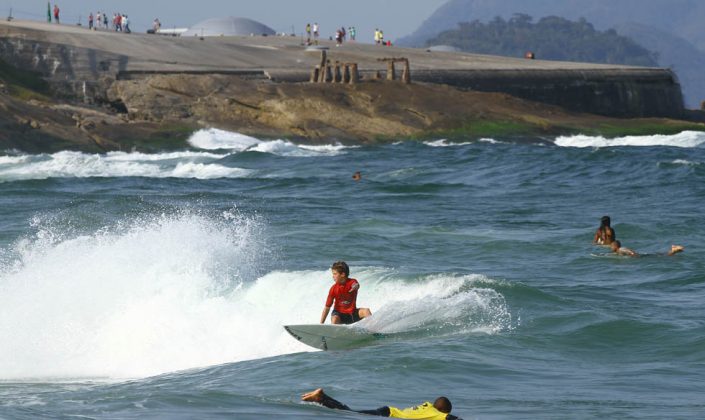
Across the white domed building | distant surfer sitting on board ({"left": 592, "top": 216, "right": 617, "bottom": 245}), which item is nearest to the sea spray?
distant surfer sitting on board ({"left": 592, "top": 216, "right": 617, "bottom": 245})

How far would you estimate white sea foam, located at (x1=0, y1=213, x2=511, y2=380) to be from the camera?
1565 cm

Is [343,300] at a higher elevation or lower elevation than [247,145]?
higher

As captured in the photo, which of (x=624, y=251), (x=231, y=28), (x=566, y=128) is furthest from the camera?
(x=231, y=28)

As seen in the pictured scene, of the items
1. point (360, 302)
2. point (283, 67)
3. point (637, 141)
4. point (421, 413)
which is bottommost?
point (637, 141)

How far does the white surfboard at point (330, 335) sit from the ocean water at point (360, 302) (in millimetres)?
171

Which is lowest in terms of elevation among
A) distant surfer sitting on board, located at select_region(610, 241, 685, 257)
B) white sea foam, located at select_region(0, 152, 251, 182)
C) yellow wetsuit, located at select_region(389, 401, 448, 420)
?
white sea foam, located at select_region(0, 152, 251, 182)

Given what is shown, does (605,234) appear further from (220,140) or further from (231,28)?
(231,28)

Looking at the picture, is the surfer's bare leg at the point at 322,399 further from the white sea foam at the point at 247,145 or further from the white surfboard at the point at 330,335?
the white sea foam at the point at 247,145

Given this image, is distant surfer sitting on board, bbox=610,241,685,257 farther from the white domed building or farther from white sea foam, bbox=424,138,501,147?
the white domed building

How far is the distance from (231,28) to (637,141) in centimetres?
4071

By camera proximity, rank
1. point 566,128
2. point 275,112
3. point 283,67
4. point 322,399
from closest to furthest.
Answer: point 322,399 < point 275,112 < point 566,128 < point 283,67

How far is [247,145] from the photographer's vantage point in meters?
49.7

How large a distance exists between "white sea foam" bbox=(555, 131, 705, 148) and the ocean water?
19.8 metres

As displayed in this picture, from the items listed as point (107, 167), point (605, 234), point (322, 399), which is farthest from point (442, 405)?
point (107, 167)
